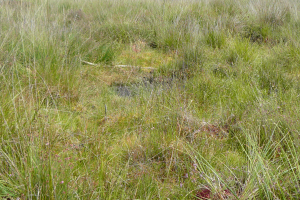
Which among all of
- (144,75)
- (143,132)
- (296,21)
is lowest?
(144,75)

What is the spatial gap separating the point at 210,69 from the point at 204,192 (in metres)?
2.38

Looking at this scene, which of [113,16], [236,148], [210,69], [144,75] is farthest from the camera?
[113,16]

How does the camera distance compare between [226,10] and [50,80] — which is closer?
[50,80]

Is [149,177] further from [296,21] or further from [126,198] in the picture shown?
[296,21]

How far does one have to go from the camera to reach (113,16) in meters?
6.45

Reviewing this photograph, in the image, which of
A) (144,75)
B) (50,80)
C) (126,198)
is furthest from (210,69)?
(126,198)

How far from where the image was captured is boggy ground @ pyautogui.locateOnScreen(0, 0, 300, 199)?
5.11 ft

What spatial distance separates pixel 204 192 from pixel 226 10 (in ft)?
20.2

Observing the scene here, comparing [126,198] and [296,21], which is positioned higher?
[296,21]

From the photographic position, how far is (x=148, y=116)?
2572 mm

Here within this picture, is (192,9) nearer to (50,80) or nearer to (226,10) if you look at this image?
(226,10)

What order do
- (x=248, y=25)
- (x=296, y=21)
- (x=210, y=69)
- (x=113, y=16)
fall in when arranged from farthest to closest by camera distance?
(x=113, y=16)
(x=248, y=25)
(x=296, y=21)
(x=210, y=69)

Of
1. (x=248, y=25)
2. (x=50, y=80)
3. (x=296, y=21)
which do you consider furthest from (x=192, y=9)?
(x=50, y=80)

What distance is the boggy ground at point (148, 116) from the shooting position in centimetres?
156
